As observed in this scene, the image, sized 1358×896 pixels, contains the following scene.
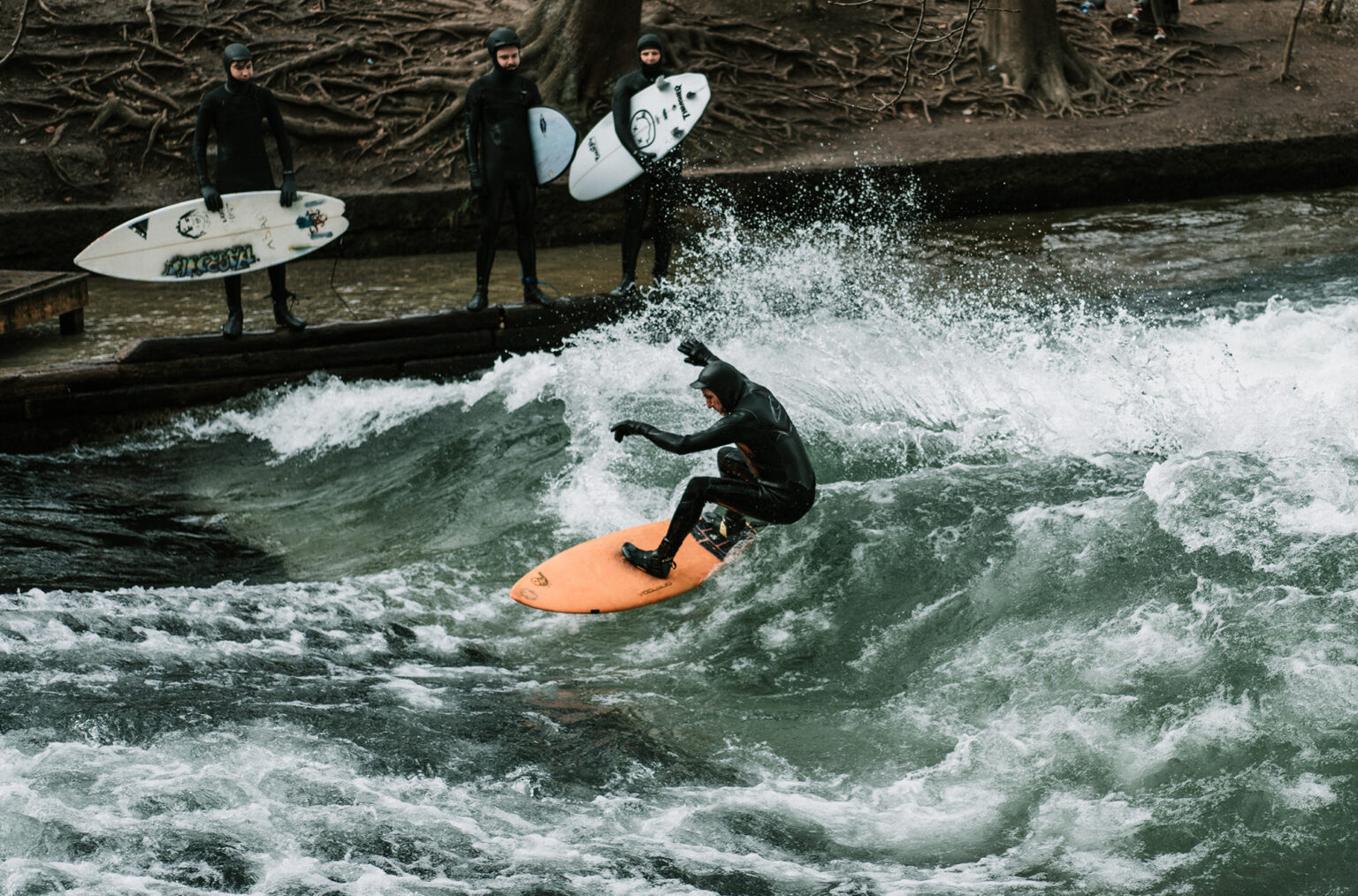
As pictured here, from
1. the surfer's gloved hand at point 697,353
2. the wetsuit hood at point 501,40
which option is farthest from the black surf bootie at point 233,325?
the surfer's gloved hand at point 697,353

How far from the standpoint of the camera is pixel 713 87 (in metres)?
13.7

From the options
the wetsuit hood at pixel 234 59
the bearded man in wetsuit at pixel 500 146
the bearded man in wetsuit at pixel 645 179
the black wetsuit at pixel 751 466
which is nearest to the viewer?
the black wetsuit at pixel 751 466

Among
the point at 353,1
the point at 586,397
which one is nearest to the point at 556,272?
the point at 586,397

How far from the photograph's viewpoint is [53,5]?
13211mm

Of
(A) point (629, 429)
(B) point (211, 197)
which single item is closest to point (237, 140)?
(B) point (211, 197)

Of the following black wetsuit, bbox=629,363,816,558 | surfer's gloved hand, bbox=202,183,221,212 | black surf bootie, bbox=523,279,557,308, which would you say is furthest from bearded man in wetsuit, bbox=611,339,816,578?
surfer's gloved hand, bbox=202,183,221,212

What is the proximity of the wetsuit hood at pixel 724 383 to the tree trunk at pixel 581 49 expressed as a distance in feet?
24.0

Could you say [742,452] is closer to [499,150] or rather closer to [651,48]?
[499,150]

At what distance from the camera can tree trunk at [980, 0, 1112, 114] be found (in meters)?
14.8

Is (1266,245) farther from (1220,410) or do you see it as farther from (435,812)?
(435,812)

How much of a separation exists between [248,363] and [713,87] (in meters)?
6.99

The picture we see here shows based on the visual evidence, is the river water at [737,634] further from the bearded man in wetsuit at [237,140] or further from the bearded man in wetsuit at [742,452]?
the bearded man in wetsuit at [237,140]

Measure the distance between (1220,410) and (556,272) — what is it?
18.1 ft

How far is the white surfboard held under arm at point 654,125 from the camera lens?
893 cm
